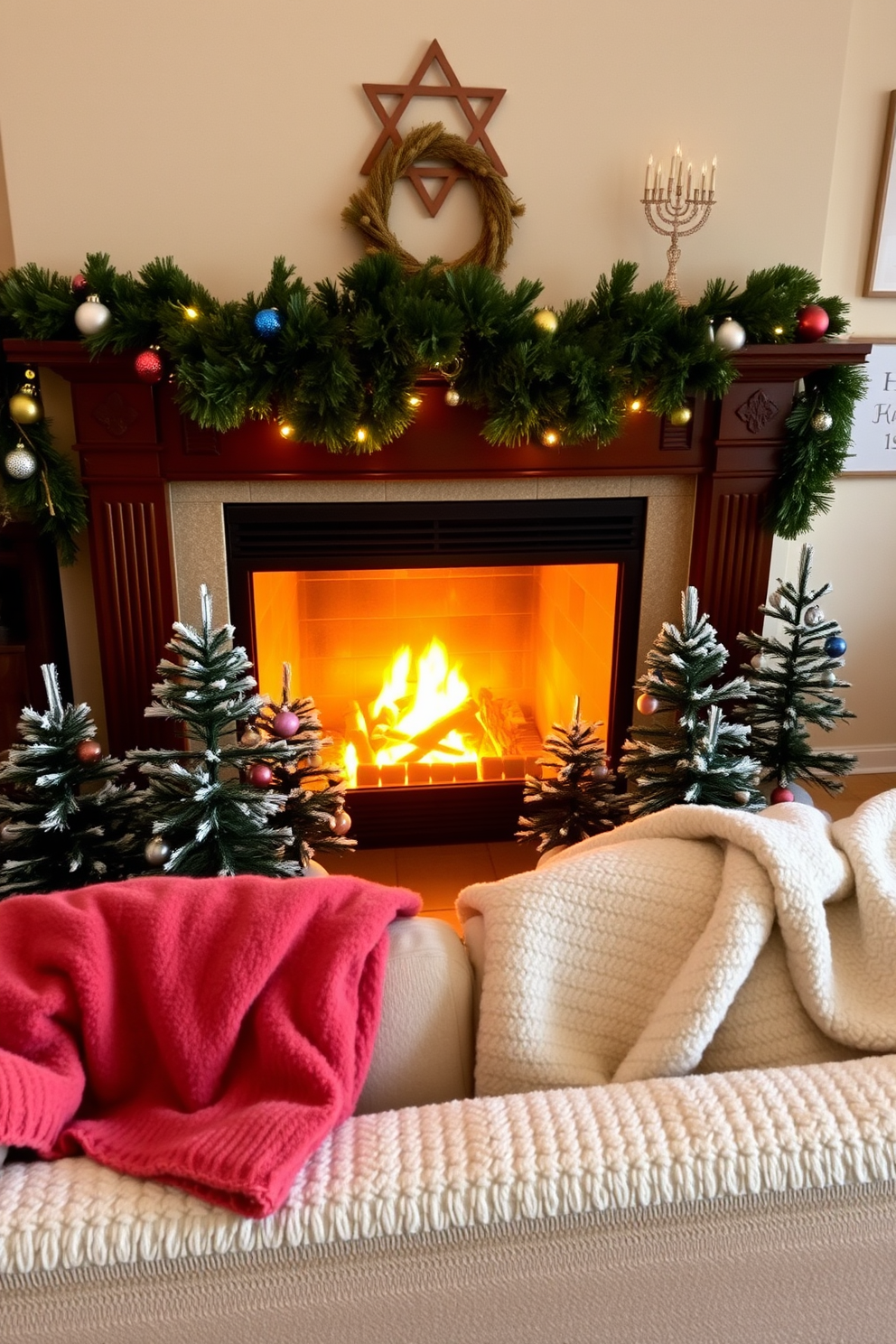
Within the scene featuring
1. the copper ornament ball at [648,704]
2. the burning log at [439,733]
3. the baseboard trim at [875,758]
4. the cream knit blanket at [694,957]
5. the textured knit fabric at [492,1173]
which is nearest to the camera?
the textured knit fabric at [492,1173]

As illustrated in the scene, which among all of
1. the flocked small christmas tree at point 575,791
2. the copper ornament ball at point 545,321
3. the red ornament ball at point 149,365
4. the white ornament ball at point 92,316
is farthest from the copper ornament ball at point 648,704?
the white ornament ball at point 92,316

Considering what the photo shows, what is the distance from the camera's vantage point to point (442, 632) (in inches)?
102

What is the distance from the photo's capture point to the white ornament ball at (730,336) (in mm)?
1915

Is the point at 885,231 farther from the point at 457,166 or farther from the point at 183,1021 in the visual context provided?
the point at 183,1021

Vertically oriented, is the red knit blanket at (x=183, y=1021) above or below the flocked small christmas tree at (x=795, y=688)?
above

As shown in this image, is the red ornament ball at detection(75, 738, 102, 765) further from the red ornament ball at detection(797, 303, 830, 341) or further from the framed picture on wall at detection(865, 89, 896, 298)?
the framed picture on wall at detection(865, 89, 896, 298)

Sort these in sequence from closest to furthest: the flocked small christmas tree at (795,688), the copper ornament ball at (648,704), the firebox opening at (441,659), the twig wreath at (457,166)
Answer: the twig wreath at (457,166)
the copper ornament ball at (648,704)
the flocked small christmas tree at (795,688)
the firebox opening at (441,659)

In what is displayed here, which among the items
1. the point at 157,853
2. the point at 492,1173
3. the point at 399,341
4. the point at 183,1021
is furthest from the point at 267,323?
the point at 492,1173

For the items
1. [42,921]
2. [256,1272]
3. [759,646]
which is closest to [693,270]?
[759,646]

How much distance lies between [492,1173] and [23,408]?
180cm

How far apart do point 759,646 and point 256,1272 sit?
5.97 ft

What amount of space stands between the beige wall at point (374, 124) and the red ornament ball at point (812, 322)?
0.69ft

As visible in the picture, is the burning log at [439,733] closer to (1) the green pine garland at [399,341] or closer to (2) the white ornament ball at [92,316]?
→ (1) the green pine garland at [399,341]

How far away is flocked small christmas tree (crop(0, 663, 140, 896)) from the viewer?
177cm
